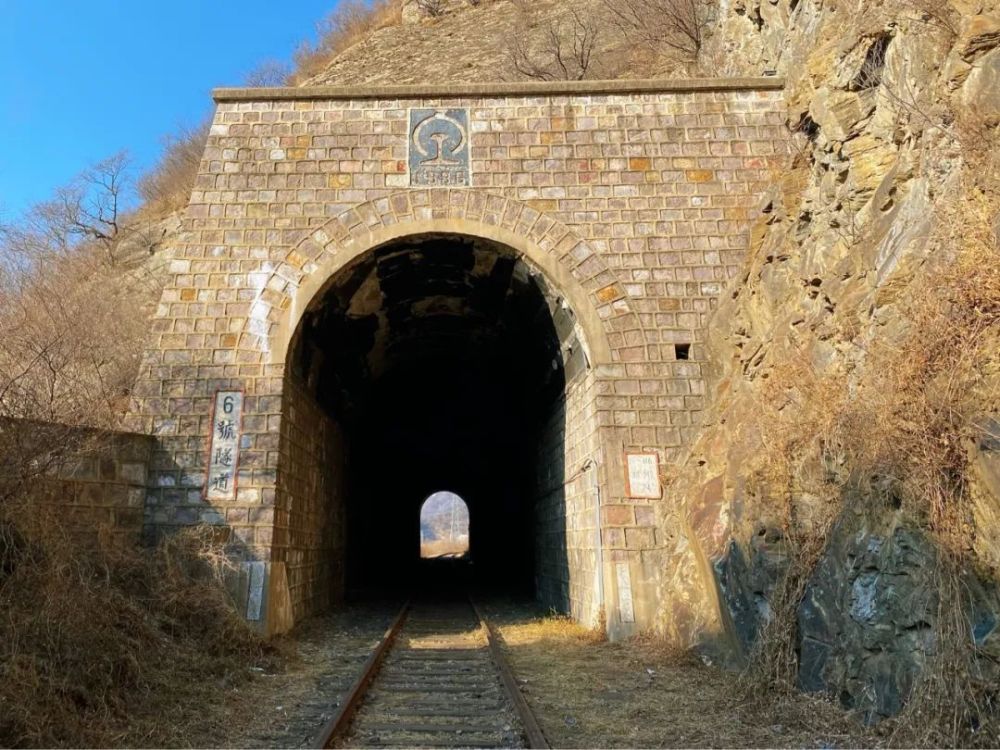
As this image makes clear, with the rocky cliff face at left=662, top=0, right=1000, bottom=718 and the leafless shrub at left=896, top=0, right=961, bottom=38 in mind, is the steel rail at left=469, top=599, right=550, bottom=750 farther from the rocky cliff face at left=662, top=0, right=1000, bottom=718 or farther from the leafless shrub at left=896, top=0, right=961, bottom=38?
the leafless shrub at left=896, top=0, right=961, bottom=38

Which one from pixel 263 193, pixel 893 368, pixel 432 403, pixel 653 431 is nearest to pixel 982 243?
pixel 893 368

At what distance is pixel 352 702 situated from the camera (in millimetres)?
5438

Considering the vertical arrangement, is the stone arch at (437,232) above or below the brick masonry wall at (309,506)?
above

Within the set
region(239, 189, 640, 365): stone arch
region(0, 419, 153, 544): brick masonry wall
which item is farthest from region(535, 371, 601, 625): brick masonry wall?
region(0, 419, 153, 544): brick masonry wall

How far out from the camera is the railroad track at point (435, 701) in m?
4.76

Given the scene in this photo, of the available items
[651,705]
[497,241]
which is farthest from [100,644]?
[497,241]

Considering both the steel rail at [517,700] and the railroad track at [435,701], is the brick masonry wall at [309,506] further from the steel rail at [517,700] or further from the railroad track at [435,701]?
the steel rail at [517,700]

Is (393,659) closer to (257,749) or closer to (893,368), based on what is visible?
(257,749)

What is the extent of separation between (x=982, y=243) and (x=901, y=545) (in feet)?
7.10

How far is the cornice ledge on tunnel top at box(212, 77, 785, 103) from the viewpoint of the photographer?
9875 millimetres

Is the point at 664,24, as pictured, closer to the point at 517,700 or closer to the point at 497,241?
the point at 497,241

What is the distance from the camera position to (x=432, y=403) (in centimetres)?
1761

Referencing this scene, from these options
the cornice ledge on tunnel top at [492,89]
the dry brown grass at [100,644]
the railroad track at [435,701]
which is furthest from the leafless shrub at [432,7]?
the dry brown grass at [100,644]

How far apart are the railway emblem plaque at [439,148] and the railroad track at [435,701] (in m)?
6.37
